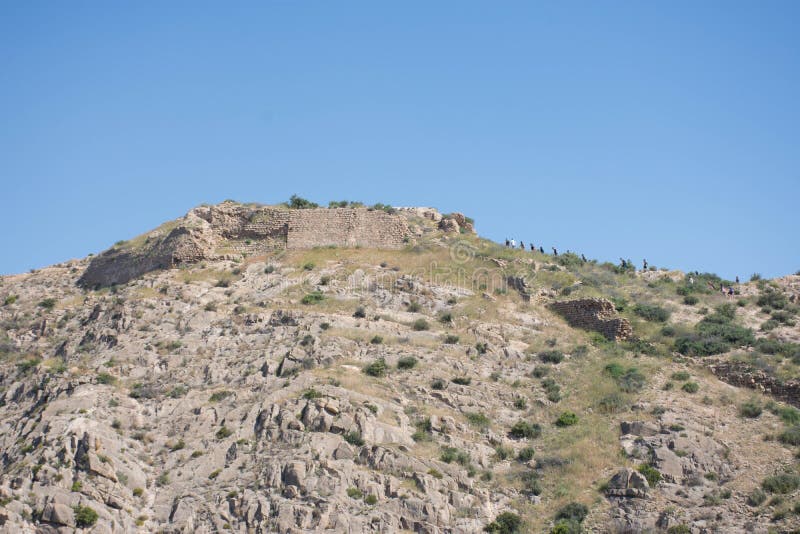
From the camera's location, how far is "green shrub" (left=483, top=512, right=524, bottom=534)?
27.4 m

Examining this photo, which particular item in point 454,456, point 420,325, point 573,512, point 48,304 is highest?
point 48,304

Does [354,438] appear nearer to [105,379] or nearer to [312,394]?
[312,394]

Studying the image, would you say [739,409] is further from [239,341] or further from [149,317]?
[149,317]

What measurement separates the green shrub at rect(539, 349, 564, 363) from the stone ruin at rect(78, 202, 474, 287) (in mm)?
11762

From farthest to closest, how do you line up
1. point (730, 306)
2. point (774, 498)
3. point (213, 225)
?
point (213, 225) → point (730, 306) → point (774, 498)

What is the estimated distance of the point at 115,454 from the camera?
29547 mm

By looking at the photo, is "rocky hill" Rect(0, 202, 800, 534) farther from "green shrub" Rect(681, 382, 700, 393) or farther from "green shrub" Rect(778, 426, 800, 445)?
"green shrub" Rect(681, 382, 700, 393)

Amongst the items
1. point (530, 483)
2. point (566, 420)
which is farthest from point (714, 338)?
point (530, 483)

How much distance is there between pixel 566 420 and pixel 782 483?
754 cm

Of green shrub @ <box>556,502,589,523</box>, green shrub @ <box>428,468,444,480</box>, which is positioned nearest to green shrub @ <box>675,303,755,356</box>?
green shrub @ <box>556,502,589,523</box>

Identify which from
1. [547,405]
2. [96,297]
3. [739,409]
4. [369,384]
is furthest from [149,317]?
[739,409]

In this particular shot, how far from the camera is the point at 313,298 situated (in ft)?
132

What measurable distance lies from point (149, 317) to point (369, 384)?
37.5 feet

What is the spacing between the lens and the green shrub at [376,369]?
33.6 m
